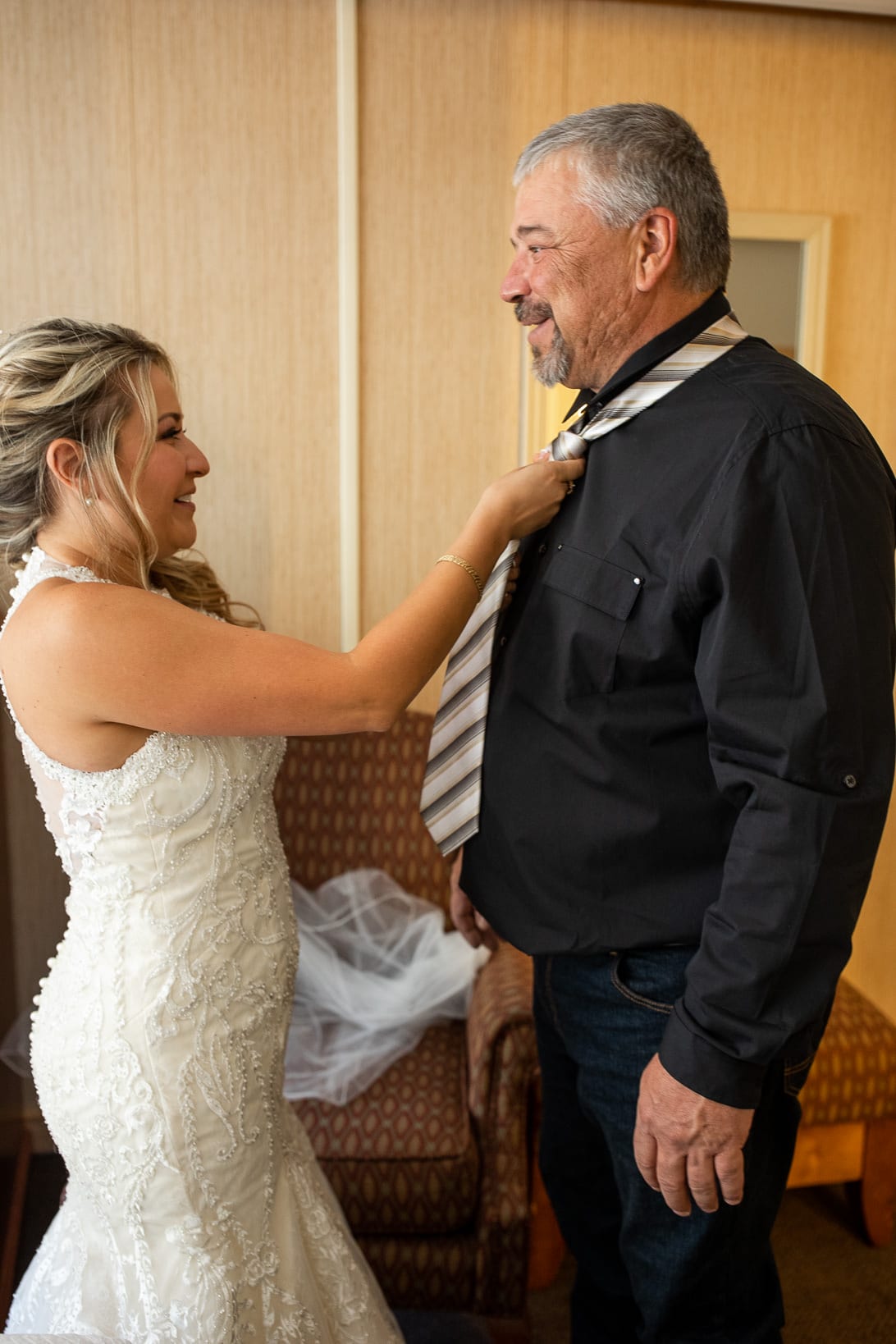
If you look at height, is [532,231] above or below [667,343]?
above

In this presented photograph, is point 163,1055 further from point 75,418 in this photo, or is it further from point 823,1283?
point 823,1283

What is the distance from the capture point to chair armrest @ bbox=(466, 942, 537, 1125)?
2.01 m

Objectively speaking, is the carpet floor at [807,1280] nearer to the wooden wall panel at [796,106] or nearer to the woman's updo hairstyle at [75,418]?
the woman's updo hairstyle at [75,418]

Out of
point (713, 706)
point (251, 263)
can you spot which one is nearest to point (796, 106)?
point (251, 263)

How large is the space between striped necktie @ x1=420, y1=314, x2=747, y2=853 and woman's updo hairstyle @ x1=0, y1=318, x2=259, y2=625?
470mm

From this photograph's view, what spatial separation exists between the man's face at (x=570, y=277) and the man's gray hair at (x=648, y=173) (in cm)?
2

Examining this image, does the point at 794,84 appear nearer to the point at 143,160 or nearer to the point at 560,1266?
the point at 143,160

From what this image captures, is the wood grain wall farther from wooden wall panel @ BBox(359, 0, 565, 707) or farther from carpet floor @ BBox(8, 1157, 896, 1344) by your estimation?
carpet floor @ BBox(8, 1157, 896, 1344)

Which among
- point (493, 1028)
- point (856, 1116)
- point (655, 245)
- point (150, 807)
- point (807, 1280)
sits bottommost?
point (807, 1280)

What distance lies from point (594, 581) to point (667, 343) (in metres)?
0.33

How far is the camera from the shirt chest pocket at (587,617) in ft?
4.44

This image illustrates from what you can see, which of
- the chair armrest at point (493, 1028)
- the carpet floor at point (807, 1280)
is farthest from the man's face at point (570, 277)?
the carpet floor at point (807, 1280)

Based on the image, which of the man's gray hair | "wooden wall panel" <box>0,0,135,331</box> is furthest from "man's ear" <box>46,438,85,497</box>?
"wooden wall panel" <box>0,0,135,331</box>

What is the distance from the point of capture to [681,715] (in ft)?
4.38
